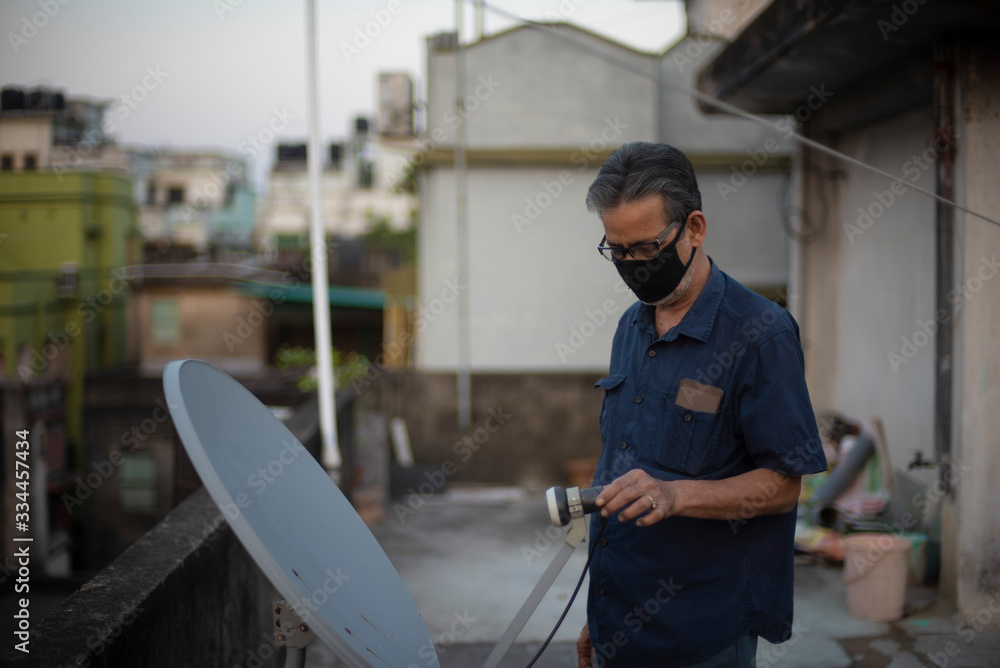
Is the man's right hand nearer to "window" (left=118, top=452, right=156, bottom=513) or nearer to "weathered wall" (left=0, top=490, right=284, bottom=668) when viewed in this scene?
"weathered wall" (left=0, top=490, right=284, bottom=668)

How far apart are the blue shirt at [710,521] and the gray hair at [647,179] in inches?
8.1

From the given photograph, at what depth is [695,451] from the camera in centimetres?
162

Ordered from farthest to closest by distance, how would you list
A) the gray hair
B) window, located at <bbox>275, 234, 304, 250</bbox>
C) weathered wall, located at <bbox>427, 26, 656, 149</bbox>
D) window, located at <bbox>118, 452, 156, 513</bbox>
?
window, located at <bbox>275, 234, 304, 250</bbox>
window, located at <bbox>118, 452, 156, 513</bbox>
weathered wall, located at <bbox>427, 26, 656, 149</bbox>
the gray hair

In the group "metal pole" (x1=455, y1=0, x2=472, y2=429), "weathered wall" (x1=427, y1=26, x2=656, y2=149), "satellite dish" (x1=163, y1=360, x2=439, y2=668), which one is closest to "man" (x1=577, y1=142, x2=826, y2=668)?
"satellite dish" (x1=163, y1=360, x2=439, y2=668)

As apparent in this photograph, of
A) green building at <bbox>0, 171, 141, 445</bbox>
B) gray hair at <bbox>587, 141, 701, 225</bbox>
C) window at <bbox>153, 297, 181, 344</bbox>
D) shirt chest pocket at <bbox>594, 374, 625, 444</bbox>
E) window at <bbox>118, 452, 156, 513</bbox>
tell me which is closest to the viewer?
gray hair at <bbox>587, 141, 701, 225</bbox>

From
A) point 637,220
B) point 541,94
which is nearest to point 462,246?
point 541,94

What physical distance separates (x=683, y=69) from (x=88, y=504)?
15.1m

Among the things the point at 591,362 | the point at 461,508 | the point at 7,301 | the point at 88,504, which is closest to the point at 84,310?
the point at 7,301

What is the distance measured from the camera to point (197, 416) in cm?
131

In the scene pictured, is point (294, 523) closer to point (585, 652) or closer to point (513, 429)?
point (585, 652)

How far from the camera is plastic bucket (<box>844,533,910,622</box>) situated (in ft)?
12.5

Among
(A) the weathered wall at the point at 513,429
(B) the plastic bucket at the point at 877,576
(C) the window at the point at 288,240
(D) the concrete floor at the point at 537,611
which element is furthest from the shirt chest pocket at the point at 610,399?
(C) the window at the point at 288,240

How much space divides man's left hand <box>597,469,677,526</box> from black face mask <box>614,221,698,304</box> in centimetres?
44

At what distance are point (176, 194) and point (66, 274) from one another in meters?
18.3
